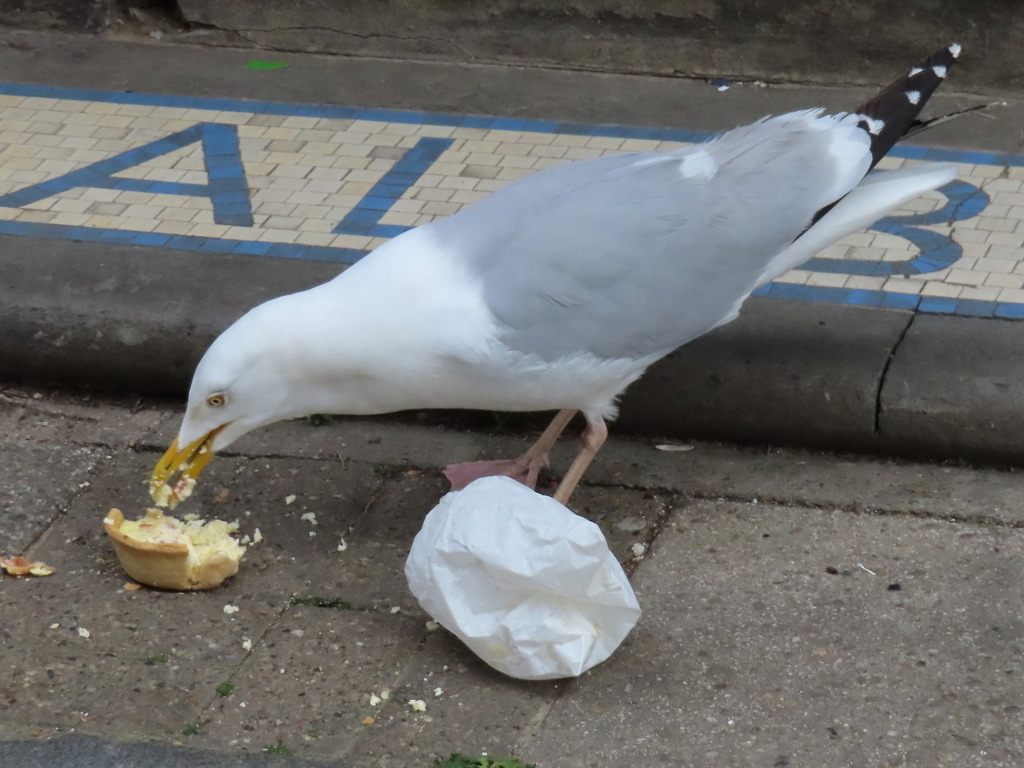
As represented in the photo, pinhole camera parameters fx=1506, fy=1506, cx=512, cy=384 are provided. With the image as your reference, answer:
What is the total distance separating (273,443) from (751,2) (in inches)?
106

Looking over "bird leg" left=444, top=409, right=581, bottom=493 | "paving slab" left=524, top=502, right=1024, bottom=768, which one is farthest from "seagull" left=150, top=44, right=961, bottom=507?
"paving slab" left=524, top=502, right=1024, bottom=768

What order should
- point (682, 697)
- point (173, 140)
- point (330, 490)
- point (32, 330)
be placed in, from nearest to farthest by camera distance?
point (682, 697), point (330, 490), point (32, 330), point (173, 140)

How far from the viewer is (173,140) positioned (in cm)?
534

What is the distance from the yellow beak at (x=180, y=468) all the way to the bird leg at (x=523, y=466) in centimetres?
62

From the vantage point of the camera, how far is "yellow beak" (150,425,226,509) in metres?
3.31

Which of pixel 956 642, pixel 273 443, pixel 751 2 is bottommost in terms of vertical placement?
pixel 273 443

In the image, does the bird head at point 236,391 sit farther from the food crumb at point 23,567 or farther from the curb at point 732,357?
the curb at point 732,357

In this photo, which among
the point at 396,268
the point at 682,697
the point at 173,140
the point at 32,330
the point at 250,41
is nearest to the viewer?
the point at 682,697

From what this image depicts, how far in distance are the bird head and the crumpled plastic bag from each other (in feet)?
1.64

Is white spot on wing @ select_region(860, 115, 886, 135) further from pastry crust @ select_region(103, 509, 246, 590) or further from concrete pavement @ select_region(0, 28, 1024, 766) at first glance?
pastry crust @ select_region(103, 509, 246, 590)

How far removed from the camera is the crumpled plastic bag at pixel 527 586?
2910 mm

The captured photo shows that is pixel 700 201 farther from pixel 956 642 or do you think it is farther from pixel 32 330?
pixel 32 330

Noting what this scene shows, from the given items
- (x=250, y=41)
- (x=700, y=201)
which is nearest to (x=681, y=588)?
(x=700, y=201)

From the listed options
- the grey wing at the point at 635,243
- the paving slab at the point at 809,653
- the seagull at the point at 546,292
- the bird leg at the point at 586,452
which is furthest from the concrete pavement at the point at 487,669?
the grey wing at the point at 635,243
